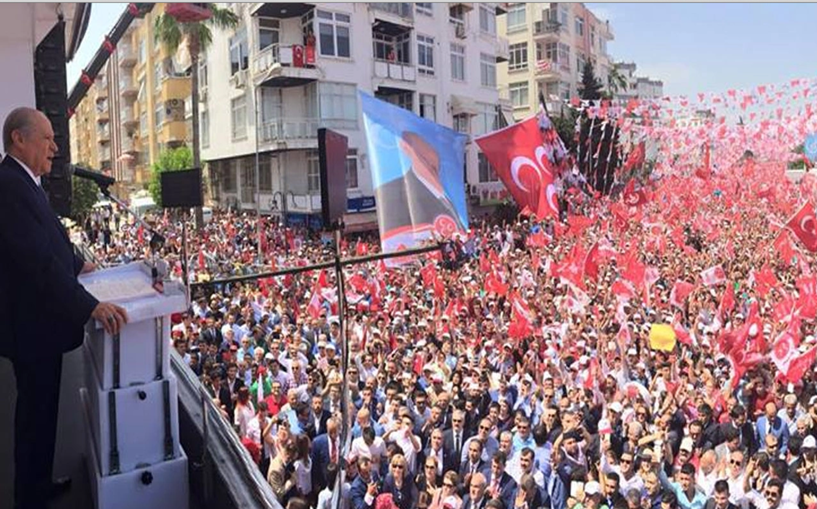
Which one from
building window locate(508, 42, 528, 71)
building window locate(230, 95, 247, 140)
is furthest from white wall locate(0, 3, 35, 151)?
A: building window locate(508, 42, 528, 71)

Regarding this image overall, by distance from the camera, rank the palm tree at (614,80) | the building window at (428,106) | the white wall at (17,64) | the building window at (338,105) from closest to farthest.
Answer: the white wall at (17,64), the building window at (338,105), the building window at (428,106), the palm tree at (614,80)

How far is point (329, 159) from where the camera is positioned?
2.30m

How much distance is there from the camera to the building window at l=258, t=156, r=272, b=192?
86.6 feet

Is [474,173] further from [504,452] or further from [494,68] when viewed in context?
[504,452]

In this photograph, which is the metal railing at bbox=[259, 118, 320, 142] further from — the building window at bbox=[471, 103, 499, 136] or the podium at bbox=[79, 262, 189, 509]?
the podium at bbox=[79, 262, 189, 509]

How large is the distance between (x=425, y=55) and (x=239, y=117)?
7687 mm

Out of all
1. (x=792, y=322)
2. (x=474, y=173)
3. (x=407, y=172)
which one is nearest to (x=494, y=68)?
(x=474, y=173)

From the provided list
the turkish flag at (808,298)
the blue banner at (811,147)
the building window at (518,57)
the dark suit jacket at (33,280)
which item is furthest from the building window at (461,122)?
the dark suit jacket at (33,280)

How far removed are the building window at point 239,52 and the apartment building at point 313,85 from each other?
4 centimetres

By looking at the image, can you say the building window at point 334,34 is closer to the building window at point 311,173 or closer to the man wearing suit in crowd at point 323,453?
the building window at point 311,173

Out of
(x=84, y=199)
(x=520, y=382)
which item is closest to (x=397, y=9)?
(x=84, y=199)

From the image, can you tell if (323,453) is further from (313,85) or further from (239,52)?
(239,52)

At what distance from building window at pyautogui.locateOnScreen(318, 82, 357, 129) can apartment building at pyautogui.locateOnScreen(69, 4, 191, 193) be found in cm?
890

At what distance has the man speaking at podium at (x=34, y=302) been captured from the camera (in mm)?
1895
